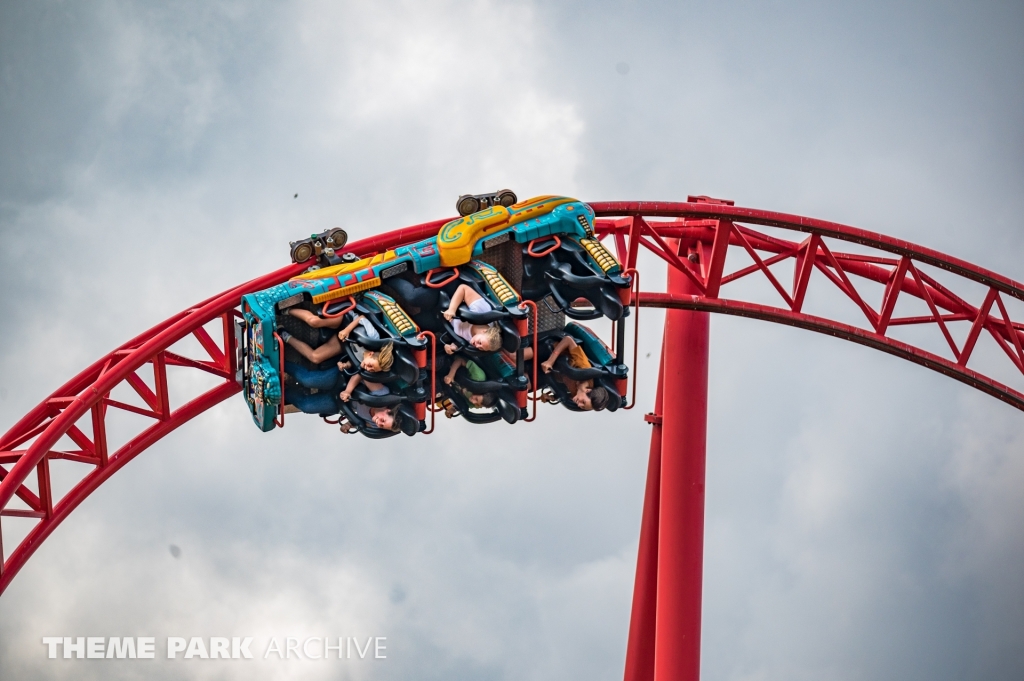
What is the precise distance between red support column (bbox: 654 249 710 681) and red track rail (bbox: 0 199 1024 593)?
2.07ft

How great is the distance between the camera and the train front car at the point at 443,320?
12.8 m

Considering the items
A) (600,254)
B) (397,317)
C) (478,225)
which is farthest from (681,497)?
(397,317)

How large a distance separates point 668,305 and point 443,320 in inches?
97.9

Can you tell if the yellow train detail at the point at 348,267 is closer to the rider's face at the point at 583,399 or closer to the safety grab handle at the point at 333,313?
the safety grab handle at the point at 333,313

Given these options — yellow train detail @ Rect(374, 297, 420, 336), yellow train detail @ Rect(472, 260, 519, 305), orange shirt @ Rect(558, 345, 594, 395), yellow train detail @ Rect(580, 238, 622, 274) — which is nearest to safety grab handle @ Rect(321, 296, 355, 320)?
yellow train detail @ Rect(374, 297, 420, 336)

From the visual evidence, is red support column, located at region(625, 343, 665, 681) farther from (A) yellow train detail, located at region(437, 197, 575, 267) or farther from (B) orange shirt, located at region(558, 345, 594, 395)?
(A) yellow train detail, located at region(437, 197, 575, 267)

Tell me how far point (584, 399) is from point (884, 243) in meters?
3.42

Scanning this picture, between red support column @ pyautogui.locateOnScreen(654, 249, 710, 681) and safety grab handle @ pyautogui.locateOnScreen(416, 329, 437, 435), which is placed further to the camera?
red support column @ pyautogui.locateOnScreen(654, 249, 710, 681)

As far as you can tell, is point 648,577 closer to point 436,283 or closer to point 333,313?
point 436,283

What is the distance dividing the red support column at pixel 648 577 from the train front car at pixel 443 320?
8.47 feet

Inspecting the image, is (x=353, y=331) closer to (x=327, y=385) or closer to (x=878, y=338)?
(x=327, y=385)

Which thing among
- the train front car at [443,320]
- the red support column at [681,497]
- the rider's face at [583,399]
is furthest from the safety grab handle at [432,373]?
the red support column at [681,497]

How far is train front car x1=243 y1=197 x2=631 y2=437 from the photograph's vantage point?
12805 millimetres

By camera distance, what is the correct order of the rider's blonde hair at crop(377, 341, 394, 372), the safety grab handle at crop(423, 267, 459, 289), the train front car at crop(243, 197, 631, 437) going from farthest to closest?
the safety grab handle at crop(423, 267, 459, 289), the train front car at crop(243, 197, 631, 437), the rider's blonde hair at crop(377, 341, 394, 372)
